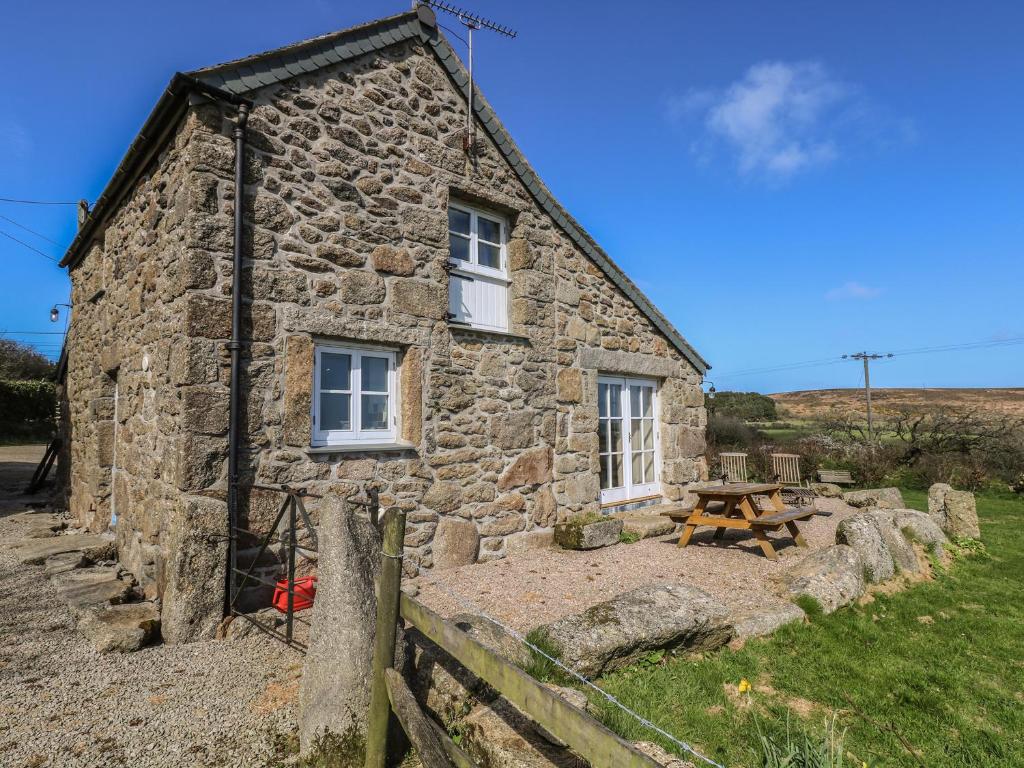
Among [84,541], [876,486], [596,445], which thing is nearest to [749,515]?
[596,445]

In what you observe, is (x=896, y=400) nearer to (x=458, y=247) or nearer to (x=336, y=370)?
(x=458, y=247)

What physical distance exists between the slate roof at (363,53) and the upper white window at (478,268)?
828mm

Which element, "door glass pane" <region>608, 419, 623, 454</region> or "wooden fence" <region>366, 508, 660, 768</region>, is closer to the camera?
"wooden fence" <region>366, 508, 660, 768</region>

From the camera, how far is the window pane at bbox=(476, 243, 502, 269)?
6766 millimetres

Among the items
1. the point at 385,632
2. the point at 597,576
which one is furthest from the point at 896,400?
the point at 385,632

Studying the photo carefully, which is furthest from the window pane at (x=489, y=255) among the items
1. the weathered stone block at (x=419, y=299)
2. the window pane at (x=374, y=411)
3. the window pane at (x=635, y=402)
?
the window pane at (x=635, y=402)

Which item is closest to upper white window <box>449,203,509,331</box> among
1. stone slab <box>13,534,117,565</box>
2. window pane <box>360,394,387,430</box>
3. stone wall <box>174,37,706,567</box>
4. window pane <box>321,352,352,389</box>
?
stone wall <box>174,37,706,567</box>

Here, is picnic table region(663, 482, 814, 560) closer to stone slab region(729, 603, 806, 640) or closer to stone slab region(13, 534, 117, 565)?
stone slab region(729, 603, 806, 640)

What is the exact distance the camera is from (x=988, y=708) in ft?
11.7

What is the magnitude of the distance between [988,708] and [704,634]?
1743 millimetres

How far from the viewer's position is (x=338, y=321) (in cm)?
512

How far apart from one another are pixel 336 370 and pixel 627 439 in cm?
467

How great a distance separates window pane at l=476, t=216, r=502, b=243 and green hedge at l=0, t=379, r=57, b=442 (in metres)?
21.7

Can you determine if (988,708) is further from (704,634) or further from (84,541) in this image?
(84,541)
